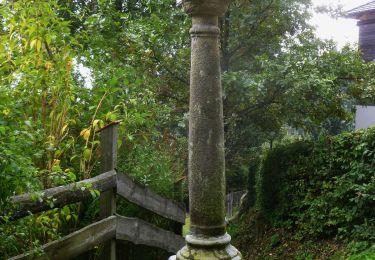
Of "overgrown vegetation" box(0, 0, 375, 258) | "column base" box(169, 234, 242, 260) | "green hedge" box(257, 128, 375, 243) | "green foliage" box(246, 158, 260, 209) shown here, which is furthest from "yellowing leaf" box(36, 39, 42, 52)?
"green foliage" box(246, 158, 260, 209)

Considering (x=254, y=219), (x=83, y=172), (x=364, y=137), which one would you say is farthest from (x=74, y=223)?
(x=254, y=219)

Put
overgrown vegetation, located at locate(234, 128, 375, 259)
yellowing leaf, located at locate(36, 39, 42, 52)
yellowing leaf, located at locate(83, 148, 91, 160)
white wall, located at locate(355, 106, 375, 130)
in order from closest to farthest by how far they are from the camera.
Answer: yellowing leaf, located at locate(36, 39, 42, 52) → yellowing leaf, located at locate(83, 148, 91, 160) → overgrown vegetation, located at locate(234, 128, 375, 259) → white wall, located at locate(355, 106, 375, 130)

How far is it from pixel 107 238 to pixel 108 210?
241 mm

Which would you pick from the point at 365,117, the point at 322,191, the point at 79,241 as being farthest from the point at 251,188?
the point at 79,241

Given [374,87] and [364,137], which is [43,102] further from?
[374,87]

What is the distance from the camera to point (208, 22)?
2896 millimetres

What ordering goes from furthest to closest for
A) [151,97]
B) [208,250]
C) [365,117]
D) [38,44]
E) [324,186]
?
1. [365,117]
2. [324,186]
3. [151,97]
4. [38,44]
5. [208,250]

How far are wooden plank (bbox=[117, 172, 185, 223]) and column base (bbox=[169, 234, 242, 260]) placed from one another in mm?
750

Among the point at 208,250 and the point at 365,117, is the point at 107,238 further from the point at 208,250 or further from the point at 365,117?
the point at 365,117

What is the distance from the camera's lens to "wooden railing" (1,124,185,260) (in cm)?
254

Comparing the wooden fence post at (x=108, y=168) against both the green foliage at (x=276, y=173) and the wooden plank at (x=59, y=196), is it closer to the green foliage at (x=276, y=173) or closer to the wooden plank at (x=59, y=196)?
the wooden plank at (x=59, y=196)

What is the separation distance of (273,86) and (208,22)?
4.88 meters

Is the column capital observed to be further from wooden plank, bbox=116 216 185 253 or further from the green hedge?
the green hedge

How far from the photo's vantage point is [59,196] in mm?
2572
